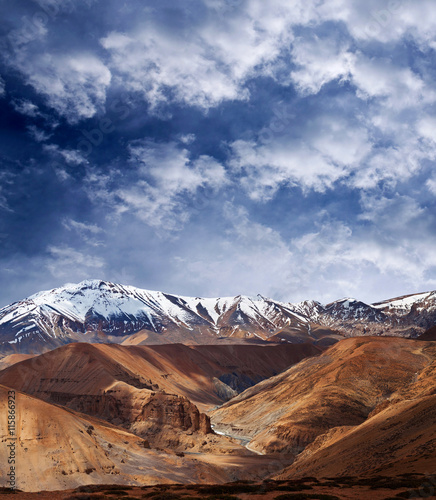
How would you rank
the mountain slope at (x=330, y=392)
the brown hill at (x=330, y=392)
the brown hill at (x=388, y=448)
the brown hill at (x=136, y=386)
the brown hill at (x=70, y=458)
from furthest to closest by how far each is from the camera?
1. the brown hill at (x=136, y=386)
2. the mountain slope at (x=330, y=392)
3. the brown hill at (x=330, y=392)
4. the brown hill at (x=70, y=458)
5. the brown hill at (x=388, y=448)

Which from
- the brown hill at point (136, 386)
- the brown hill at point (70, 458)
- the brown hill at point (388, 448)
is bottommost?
the brown hill at point (388, 448)

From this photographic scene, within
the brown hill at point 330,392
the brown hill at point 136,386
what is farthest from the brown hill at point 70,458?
the brown hill at point 330,392

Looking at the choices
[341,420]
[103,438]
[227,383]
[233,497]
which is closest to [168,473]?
[103,438]

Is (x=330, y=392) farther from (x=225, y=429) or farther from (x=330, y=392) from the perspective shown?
(x=225, y=429)

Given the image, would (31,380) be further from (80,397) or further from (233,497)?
(233,497)

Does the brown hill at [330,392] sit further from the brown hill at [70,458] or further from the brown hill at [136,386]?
the brown hill at [70,458]

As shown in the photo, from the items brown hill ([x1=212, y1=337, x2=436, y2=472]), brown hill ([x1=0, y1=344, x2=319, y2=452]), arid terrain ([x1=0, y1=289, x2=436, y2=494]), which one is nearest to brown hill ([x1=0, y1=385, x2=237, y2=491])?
arid terrain ([x1=0, y1=289, x2=436, y2=494])

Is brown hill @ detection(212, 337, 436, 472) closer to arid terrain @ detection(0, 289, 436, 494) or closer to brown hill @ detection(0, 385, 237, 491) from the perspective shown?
arid terrain @ detection(0, 289, 436, 494)

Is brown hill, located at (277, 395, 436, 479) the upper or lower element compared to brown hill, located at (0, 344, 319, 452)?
lower
